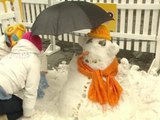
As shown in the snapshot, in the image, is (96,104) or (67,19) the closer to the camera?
(67,19)

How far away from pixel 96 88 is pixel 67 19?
461 mm

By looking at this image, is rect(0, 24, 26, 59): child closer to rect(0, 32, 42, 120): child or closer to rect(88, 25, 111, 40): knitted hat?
rect(0, 32, 42, 120): child

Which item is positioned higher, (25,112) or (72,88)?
(72,88)

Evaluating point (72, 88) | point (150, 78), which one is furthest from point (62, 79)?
point (150, 78)

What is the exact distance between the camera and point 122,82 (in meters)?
1.84

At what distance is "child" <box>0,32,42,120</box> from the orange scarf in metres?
0.32

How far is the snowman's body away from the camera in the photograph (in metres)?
1.64

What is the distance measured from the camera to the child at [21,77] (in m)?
1.57

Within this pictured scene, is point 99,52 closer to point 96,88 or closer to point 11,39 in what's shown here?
point 96,88

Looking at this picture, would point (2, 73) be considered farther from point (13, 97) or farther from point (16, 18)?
point (16, 18)

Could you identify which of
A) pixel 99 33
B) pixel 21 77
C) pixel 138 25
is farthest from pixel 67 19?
pixel 138 25

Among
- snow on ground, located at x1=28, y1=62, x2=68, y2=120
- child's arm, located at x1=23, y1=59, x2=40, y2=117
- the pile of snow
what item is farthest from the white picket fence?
child's arm, located at x1=23, y1=59, x2=40, y2=117

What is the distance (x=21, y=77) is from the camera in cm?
157

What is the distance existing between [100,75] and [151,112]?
413mm
